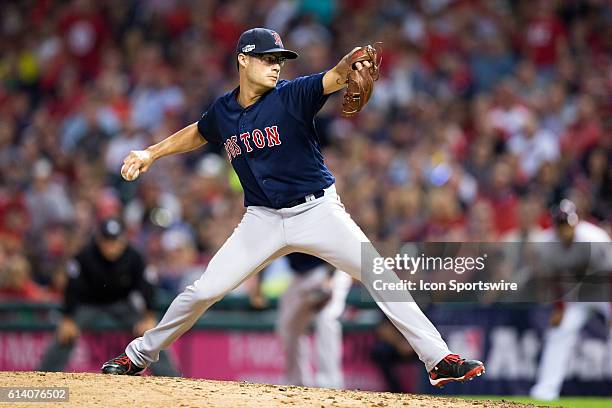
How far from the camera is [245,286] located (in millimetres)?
12516

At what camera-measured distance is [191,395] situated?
679 cm

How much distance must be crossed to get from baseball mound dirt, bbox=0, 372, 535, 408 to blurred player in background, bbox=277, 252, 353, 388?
3821 millimetres

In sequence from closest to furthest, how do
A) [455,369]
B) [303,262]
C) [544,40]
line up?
[455,369] < [303,262] < [544,40]

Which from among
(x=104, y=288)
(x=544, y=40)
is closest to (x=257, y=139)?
(x=104, y=288)

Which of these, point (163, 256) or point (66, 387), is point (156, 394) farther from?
point (163, 256)

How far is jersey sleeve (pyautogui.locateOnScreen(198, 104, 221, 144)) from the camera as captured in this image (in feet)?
24.2

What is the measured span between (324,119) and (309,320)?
3.71 metres

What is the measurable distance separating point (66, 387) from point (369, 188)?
651 centimetres

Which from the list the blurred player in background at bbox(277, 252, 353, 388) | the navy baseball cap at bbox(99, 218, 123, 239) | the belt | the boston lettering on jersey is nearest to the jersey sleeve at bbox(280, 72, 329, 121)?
the boston lettering on jersey

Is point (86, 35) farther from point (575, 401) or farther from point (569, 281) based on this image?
point (575, 401)

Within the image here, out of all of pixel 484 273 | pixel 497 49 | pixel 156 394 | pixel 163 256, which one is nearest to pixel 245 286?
pixel 163 256

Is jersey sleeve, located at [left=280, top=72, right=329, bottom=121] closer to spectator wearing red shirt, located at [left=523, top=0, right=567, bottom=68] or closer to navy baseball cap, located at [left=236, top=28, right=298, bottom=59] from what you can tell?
navy baseball cap, located at [left=236, top=28, right=298, bottom=59]

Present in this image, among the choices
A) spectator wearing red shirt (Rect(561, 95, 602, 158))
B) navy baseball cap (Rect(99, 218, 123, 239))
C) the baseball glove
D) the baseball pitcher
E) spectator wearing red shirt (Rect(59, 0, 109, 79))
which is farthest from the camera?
spectator wearing red shirt (Rect(59, 0, 109, 79))

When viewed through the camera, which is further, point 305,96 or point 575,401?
point 575,401
